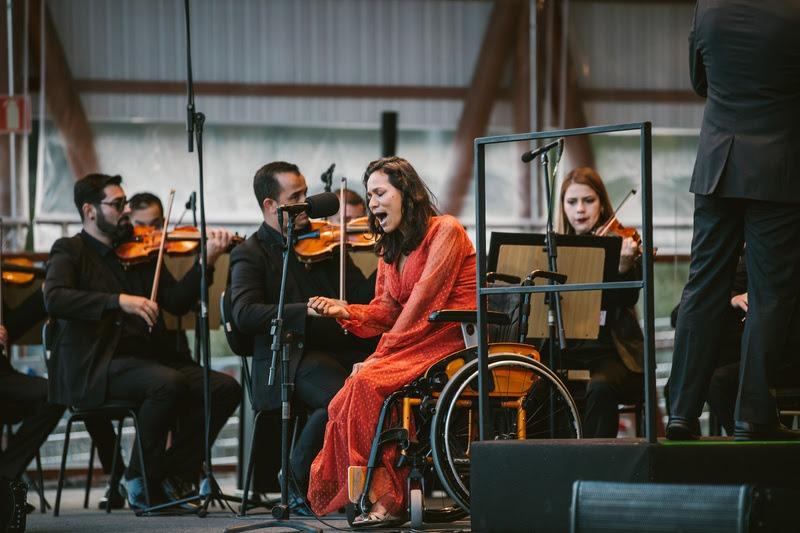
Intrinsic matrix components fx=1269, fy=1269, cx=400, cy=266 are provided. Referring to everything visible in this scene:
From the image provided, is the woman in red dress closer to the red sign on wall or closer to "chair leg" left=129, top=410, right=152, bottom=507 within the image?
"chair leg" left=129, top=410, right=152, bottom=507

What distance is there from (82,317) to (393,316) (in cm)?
136

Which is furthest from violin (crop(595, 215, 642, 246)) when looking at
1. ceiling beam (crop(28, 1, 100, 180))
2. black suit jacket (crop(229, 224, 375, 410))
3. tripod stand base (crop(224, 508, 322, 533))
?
ceiling beam (crop(28, 1, 100, 180))

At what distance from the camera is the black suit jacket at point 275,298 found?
4750 mm

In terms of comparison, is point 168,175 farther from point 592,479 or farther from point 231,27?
point 592,479

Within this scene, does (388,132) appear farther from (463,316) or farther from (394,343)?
(463,316)

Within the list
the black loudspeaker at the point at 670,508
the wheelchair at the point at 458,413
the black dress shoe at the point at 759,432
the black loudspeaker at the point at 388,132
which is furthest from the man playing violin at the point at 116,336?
the black loudspeaker at the point at 670,508

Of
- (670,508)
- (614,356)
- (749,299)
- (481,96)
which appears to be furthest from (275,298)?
(481,96)

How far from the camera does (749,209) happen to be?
3418 millimetres

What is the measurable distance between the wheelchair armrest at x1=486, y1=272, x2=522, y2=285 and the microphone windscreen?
0.77m

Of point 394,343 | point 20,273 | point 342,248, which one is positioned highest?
point 342,248

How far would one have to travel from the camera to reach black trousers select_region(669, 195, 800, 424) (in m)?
3.36

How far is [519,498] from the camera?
11.1ft

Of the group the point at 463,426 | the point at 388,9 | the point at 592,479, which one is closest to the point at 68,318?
the point at 463,426

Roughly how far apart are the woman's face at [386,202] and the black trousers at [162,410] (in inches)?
48.4
